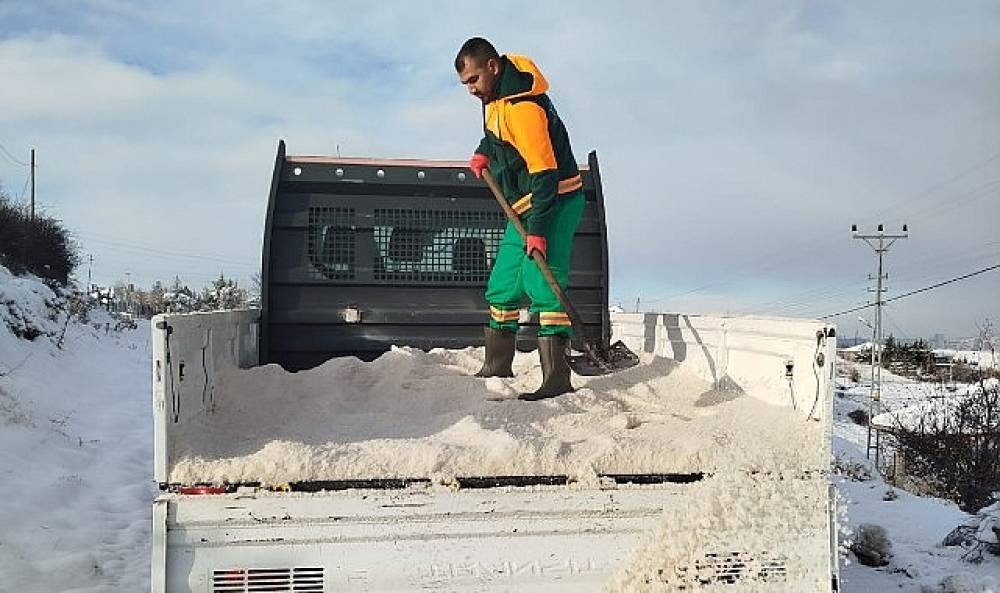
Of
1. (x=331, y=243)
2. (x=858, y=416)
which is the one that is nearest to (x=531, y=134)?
(x=331, y=243)

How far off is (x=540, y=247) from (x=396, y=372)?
1024mm

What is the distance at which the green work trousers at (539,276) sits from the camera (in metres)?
3.93

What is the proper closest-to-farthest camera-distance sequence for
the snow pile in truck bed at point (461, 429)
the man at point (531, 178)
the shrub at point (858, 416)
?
the snow pile in truck bed at point (461, 429) → the man at point (531, 178) → the shrub at point (858, 416)

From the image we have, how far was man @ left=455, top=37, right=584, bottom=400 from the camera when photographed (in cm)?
385

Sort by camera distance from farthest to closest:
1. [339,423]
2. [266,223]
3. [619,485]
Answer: [266,223] → [339,423] → [619,485]

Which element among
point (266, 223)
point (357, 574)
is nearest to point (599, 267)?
point (266, 223)

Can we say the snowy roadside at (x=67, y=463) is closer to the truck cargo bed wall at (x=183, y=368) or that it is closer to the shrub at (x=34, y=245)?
the truck cargo bed wall at (x=183, y=368)

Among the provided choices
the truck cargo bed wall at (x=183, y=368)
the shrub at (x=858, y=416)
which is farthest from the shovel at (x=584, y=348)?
the shrub at (x=858, y=416)

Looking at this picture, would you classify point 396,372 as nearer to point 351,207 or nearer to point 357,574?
point 351,207

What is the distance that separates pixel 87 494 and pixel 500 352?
11.8ft

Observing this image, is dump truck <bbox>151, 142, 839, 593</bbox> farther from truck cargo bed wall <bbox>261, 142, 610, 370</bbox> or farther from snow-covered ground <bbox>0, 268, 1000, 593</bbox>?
truck cargo bed wall <bbox>261, 142, 610, 370</bbox>

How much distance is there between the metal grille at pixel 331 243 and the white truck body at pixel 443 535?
245 cm

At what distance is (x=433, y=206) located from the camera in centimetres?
527

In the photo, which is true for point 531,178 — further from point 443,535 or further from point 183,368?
point 443,535
